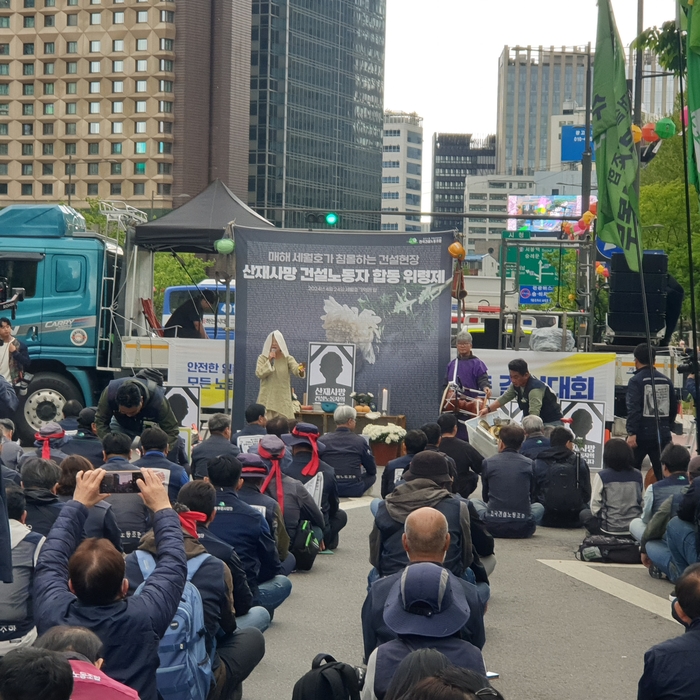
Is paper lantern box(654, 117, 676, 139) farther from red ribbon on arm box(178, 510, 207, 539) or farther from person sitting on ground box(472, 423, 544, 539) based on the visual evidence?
red ribbon on arm box(178, 510, 207, 539)

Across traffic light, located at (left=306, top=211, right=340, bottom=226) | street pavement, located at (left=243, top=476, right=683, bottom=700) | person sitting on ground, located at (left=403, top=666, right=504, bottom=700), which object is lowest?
street pavement, located at (left=243, top=476, right=683, bottom=700)

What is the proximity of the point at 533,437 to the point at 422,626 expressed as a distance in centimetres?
822

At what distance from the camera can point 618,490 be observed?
33.3ft

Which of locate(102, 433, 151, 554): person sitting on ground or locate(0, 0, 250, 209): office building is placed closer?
locate(102, 433, 151, 554): person sitting on ground

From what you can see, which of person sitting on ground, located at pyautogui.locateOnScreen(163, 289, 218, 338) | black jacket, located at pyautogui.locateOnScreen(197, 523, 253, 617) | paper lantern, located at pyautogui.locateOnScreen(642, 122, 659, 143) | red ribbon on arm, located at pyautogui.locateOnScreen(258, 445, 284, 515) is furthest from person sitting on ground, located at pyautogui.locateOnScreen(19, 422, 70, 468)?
person sitting on ground, located at pyautogui.locateOnScreen(163, 289, 218, 338)

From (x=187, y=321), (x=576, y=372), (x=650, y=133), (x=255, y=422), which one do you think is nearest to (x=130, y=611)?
(x=255, y=422)

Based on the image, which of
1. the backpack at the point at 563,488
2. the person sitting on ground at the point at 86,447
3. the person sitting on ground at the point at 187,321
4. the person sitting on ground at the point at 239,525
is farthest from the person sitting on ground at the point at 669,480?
the person sitting on ground at the point at 187,321

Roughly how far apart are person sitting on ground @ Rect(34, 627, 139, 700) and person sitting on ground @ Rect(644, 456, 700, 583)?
17.6 feet

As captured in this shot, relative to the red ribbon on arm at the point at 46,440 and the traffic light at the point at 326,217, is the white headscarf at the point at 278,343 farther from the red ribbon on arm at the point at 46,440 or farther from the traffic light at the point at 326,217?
the traffic light at the point at 326,217

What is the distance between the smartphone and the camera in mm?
4988

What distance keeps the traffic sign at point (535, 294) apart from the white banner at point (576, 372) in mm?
26364

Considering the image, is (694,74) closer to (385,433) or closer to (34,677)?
(34,677)

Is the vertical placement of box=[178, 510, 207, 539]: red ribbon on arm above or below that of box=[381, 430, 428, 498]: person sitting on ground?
above

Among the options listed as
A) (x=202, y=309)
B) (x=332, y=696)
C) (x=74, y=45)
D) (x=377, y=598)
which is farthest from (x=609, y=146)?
(x=74, y=45)
